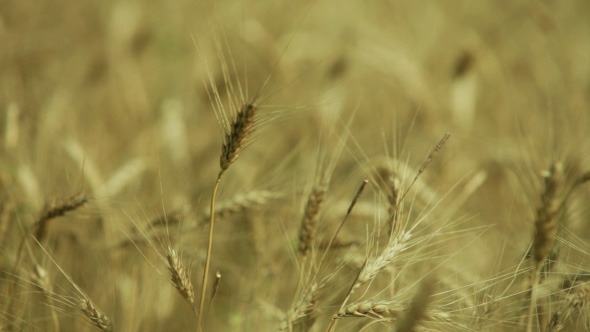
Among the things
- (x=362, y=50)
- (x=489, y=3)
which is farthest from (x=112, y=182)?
(x=489, y=3)

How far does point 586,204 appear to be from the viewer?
63.0 inches

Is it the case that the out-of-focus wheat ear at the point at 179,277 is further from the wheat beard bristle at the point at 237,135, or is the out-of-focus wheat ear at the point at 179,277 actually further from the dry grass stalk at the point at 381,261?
the dry grass stalk at the point at 381,261

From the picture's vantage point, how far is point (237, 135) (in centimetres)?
98

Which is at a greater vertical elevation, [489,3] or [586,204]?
[489,3]

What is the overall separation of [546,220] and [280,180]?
82 cm

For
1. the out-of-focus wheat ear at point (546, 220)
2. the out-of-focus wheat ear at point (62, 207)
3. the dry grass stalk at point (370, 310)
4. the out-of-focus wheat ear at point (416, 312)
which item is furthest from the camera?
the out-of-focus wheat ear at point (62, 207)

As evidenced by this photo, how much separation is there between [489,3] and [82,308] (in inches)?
171

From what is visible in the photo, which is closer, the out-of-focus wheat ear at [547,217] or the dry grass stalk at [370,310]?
the dry grass stalk at [370,310]

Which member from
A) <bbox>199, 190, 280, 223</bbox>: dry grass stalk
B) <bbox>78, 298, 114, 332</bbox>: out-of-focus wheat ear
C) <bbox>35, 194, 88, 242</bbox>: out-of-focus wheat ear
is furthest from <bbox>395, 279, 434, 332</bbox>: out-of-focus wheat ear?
<bbox>35, 194, 88, 242</bbox>: out-of-focus wheat ear

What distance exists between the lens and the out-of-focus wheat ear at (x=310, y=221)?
1.16 metres

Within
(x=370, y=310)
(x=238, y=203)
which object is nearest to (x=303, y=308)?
(x=370, y=310)

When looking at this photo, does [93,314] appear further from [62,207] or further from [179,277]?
[62,207]

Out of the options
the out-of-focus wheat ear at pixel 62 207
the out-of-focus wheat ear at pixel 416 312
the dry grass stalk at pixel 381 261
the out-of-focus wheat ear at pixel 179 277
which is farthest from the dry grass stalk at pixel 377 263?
the out-of-focus wheat ear at pixel 62 207

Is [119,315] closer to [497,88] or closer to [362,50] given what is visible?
[362,50]
